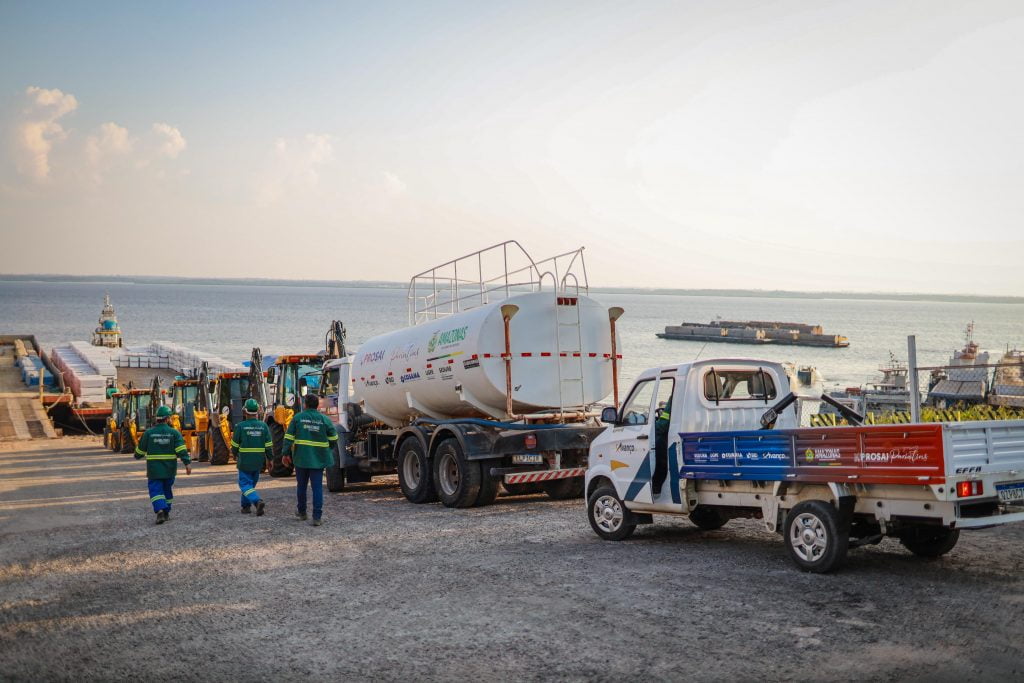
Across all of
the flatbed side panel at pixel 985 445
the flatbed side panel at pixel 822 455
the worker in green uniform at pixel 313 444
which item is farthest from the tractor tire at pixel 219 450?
the flatbed side panel at pixel 985 445

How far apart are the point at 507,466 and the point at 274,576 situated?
5919mm

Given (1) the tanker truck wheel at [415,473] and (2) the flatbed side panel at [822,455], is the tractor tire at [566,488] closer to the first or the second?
(1) the tanker truck wheel at [415,473]

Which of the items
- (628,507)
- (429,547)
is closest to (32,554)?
(429,547)

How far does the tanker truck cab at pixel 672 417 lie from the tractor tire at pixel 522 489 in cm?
400

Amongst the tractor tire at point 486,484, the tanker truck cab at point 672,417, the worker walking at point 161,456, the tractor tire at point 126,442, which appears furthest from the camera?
the tractor tire at point 126,442

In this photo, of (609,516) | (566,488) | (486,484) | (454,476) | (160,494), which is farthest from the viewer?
(566,488)

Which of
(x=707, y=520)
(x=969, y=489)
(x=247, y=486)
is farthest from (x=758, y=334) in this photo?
(x=969, y=489)

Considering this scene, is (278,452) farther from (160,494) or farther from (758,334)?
(758,334)

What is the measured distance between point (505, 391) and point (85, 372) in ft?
202

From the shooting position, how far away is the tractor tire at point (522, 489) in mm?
16047

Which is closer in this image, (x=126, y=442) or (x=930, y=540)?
(x=930, y=540)

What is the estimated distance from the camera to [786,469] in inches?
383

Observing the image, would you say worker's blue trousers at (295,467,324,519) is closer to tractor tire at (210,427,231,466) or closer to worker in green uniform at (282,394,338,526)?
worker in green uniform at (282,394,338,526)

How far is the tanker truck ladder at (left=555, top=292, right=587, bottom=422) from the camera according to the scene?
52.4 feet
